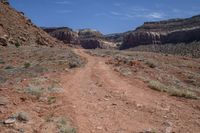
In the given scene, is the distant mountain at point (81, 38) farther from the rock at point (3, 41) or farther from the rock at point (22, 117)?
the rock at point (22, 117)

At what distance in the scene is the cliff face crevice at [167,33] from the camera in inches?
4269

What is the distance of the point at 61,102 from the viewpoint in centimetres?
1205

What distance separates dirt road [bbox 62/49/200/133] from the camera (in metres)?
9.73

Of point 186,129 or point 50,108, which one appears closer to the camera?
point 186,129

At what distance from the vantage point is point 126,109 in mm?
11570

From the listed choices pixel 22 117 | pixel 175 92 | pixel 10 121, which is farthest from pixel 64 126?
pixel 175 92

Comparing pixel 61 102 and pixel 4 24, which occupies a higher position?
pixel 4 24

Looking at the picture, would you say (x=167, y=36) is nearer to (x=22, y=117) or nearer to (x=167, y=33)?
A: (x=167, y=33)

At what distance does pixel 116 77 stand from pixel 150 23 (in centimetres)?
13026

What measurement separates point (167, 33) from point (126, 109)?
114915 millimetres

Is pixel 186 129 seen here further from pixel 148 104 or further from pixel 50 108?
pixel 50 108

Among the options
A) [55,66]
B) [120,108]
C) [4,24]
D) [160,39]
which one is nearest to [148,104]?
[120,108]

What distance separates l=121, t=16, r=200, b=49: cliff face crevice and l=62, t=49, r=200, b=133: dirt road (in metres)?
91.9

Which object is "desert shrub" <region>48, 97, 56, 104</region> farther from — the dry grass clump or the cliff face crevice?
the cliff face crevice
